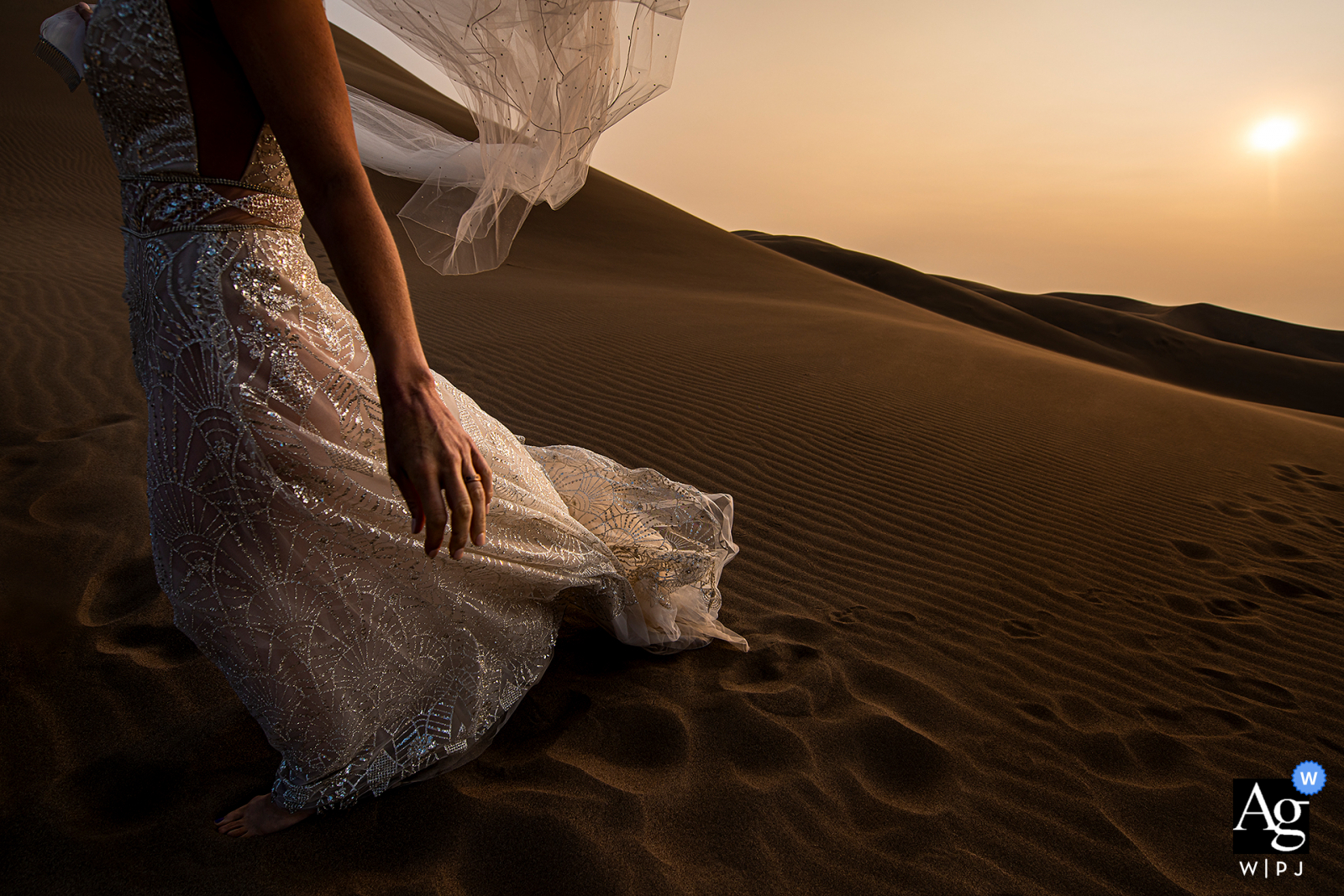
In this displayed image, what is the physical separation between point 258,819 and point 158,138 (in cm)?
139

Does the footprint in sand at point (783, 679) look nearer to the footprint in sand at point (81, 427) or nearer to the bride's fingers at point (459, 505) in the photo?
the bride's fingers at point (459, 505)

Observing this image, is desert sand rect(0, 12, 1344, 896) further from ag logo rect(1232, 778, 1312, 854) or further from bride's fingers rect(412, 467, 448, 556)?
bride's fingers rect(412, 467, 448, 556)

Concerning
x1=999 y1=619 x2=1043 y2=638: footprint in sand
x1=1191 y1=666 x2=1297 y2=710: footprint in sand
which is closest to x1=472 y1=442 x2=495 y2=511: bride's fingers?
x1=999 y1=619 x2=1043 y2=638: footprint in sand

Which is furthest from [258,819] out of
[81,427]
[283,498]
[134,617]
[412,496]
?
[81,427]

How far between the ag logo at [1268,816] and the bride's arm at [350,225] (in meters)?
2.13

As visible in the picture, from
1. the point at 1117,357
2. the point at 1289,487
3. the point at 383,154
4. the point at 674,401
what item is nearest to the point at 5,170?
the point at 674,401

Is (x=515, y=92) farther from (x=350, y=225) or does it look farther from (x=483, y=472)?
(x=483, y=472)

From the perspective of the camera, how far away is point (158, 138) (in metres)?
1.17

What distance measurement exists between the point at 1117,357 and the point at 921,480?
24.8m

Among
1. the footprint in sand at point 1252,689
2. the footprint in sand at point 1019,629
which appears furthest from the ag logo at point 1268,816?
the footprint in sand at point 1019,629

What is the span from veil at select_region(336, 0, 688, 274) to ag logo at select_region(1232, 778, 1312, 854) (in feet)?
8.13

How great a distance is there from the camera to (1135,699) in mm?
2342

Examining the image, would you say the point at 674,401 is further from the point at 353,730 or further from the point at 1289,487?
the point at 1289,487

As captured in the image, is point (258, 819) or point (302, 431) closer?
point (302, 431)
